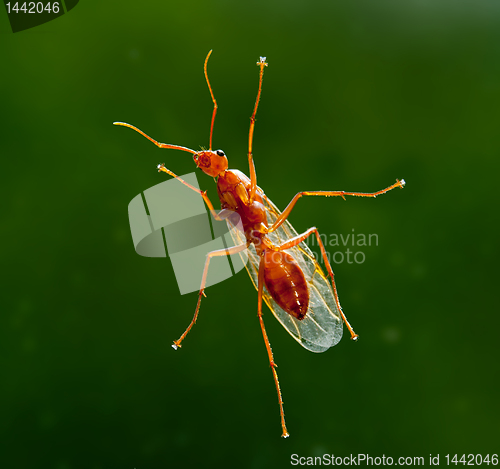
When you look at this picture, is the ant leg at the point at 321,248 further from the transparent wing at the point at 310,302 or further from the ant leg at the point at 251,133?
the ant leg at the point at 251,133

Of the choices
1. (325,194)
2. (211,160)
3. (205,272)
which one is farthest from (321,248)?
(211,160)

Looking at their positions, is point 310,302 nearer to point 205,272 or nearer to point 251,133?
point 205,272

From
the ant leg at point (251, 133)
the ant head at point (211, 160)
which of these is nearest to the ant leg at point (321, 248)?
the ant leg at point (251, 133)

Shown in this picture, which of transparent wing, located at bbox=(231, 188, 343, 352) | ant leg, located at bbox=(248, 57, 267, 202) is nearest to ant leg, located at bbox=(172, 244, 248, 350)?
transparent wing, located at bbox=(231, 188, 343, 352)

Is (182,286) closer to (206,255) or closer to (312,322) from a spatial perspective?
(206,255)

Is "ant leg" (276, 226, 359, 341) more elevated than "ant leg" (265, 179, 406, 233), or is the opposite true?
"ant leg" (265, 179, 406, 233)

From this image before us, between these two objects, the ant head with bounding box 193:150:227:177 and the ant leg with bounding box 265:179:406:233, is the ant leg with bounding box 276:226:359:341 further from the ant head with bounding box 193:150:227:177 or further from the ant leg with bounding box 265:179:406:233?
the ant head with bounding box 193:150:227:177
